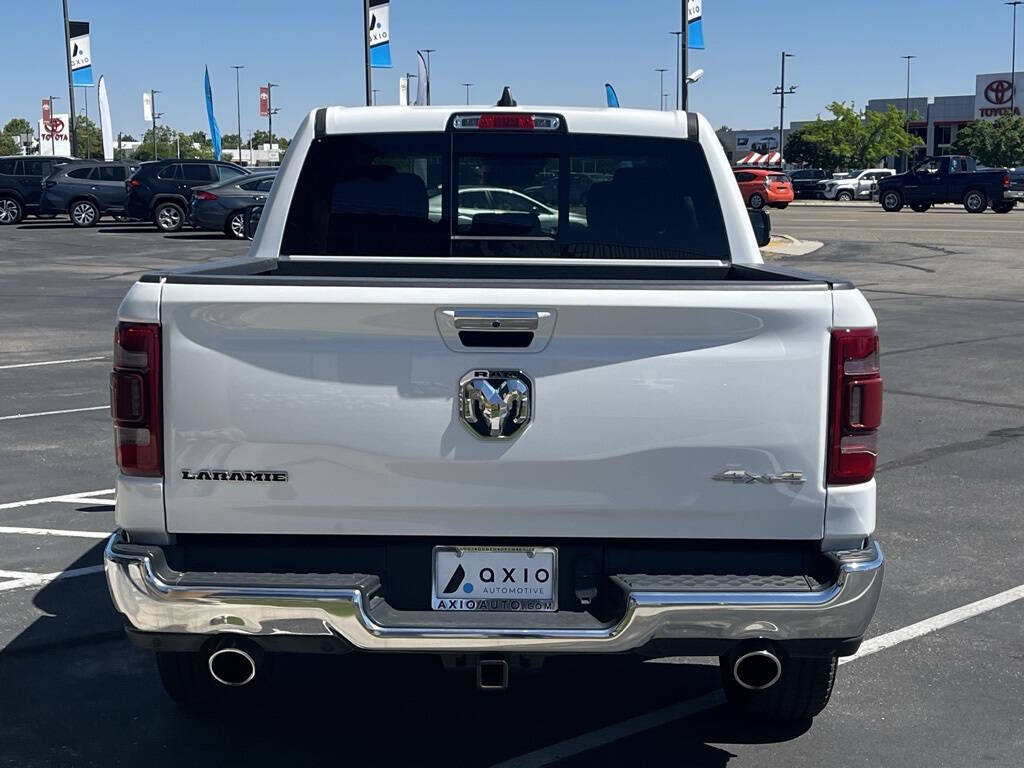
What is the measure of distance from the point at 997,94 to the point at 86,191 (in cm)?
7983

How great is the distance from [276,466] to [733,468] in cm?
122

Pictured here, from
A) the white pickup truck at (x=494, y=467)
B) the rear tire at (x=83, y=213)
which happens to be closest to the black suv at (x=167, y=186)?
the rear tire at (x=83, y=213)

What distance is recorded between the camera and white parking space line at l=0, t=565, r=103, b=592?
20.5 feet

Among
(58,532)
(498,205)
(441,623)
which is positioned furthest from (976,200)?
(441,623)

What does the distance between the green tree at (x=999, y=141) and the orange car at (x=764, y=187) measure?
47.8m

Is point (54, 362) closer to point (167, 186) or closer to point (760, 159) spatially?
point (167, 186)

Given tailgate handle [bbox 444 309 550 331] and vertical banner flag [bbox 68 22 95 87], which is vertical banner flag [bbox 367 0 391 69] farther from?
tailgate handle [bbox 444 309 550 331]

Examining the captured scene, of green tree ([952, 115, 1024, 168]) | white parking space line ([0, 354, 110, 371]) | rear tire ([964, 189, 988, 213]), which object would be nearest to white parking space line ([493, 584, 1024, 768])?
white parking space line ([0, 354, 110, 371])

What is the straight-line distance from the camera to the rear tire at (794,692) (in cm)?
437

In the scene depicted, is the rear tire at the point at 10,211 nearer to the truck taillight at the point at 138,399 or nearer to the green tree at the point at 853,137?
the truck taillight at the point at 138,399

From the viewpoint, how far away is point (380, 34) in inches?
1586

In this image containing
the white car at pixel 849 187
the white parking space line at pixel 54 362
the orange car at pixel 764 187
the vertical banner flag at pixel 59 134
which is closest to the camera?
the white parking space line at pixel 54 362

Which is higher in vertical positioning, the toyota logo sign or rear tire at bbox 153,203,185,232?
the toyota logo sign

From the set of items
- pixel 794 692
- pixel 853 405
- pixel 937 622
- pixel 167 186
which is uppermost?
pixel 167 186
